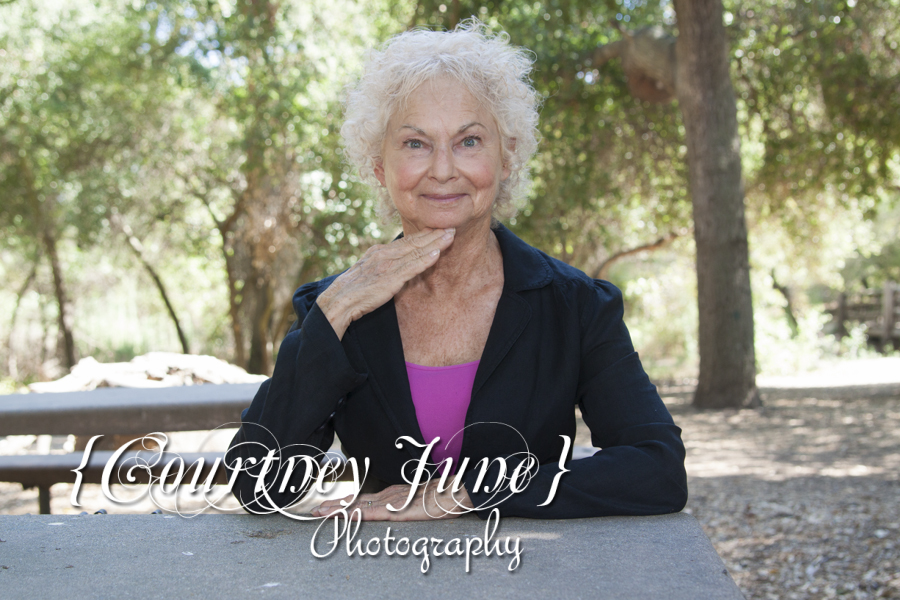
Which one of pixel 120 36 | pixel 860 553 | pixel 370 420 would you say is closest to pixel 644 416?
pixel 370 420

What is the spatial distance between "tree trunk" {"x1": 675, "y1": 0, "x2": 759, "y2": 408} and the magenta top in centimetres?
639

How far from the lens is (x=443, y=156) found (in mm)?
1885

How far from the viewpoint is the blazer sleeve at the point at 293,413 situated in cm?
171

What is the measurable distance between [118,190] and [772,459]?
36.4 ft

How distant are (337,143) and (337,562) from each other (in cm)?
909

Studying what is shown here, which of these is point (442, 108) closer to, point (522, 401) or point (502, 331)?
point (502, 331)

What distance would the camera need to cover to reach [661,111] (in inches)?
400

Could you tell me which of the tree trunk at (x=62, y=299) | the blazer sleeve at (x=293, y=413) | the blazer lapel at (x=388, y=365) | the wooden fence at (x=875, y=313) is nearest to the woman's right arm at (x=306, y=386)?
the blazer sleeve at (x=293, y=413)

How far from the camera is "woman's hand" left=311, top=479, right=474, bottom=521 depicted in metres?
1.56

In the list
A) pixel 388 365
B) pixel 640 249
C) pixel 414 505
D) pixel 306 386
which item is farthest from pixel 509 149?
pixel 640 249

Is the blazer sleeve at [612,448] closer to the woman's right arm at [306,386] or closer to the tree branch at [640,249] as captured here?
the woman's right arm at [306,386]

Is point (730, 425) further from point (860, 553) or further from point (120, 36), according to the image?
point (120, 36)

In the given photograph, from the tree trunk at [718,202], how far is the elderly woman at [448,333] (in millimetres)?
6115

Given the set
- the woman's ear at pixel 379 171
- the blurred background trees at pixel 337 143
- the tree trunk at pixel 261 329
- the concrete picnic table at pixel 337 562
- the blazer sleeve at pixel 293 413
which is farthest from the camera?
the tree trunk at pixel 261 329
